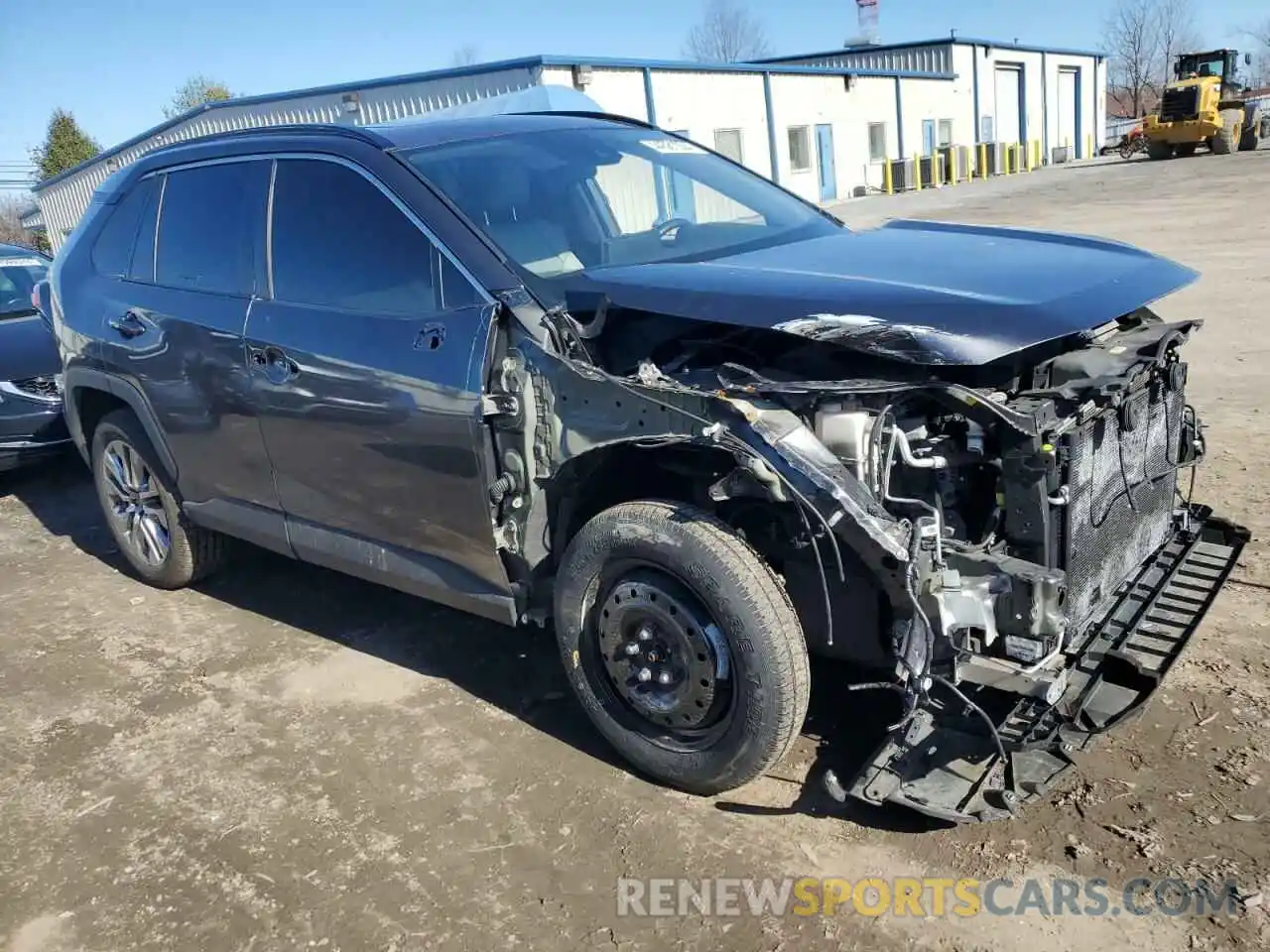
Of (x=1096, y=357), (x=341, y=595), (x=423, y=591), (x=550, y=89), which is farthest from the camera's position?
(x=550, y=89)

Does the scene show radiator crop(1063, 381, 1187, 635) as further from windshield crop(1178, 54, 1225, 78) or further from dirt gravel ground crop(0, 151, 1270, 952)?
windshield crop(1178, 54, 1225, 78)

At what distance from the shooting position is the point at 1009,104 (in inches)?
1642

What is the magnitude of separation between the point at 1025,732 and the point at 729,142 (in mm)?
24652

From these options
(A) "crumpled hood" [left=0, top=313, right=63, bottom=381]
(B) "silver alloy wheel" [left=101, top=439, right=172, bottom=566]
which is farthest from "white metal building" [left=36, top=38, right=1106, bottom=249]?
(B) "silver alloy wheel" [left=101, top=439, right=172, bottom=566]

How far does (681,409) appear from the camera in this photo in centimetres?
288

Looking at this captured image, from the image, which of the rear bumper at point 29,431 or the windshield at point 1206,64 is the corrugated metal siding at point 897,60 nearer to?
the windshield at point 1206,64

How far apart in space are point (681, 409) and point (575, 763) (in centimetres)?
129

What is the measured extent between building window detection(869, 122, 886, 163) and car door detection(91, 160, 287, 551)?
31243mm

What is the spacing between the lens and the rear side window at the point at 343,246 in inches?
137

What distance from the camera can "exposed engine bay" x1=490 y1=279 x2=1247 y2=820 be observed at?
268 cm

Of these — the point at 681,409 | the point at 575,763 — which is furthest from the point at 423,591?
the point at 681,409

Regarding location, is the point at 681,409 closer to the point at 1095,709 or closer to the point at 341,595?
the point at 1095,709

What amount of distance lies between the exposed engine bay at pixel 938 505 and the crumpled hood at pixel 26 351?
5.67 meters

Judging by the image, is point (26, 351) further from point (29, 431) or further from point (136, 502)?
point (136, 502)
